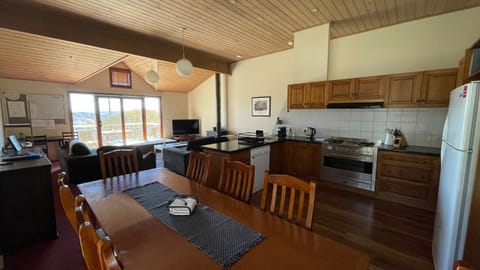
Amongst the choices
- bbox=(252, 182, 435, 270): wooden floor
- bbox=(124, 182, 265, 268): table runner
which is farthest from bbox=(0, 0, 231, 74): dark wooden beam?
bbox=(252, 182, 435, 270): wooden floor

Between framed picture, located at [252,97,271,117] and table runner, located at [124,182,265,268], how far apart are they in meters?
4.09

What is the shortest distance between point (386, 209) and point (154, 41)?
500 cm

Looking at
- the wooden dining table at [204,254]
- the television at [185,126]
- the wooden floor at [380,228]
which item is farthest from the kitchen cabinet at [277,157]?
the television at [185,126]

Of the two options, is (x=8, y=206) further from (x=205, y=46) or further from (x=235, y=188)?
(x=205, y=46)

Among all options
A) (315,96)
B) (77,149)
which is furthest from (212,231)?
(77,149)

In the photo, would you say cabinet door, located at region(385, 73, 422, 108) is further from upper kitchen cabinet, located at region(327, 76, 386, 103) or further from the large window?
the large window

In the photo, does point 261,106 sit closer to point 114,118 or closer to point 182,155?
point 182,155

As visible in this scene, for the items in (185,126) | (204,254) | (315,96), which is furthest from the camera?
(185,126)

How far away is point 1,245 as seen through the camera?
2.03 metres

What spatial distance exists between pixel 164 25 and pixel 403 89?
3.92m

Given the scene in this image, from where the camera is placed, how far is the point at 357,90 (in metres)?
3.45

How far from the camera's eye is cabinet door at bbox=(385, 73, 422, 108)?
298 cm

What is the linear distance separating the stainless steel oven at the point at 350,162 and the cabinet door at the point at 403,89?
76cm

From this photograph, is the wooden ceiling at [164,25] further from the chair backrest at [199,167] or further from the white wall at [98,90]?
the chair backrest at [199,167]
